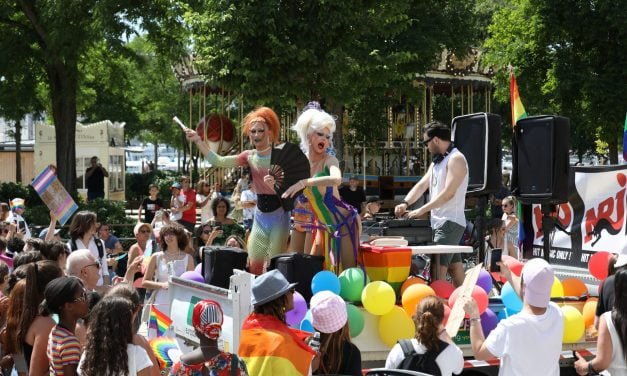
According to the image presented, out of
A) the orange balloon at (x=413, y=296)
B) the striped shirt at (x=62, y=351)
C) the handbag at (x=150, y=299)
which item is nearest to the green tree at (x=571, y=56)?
the handbag at (x=150, y=299)

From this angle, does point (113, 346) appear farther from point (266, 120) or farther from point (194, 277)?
point (266, 120)

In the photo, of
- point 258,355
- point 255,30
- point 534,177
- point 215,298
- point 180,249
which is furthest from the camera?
point 255,30

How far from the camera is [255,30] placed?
655 inches

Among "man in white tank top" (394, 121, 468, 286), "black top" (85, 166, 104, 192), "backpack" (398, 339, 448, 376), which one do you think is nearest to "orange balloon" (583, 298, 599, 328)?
"man in white tank top" (394, 121, 468, 286)

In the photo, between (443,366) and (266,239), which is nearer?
(443,366)

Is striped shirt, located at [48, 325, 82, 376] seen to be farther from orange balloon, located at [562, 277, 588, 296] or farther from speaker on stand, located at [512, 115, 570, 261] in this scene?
speaker on stand, located at [512, 115, 570, 261]

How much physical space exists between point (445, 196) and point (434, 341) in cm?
295

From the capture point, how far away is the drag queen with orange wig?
7949 millimetres

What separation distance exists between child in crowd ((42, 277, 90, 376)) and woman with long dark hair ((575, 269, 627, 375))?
2894 mm

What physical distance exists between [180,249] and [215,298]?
2483 mm

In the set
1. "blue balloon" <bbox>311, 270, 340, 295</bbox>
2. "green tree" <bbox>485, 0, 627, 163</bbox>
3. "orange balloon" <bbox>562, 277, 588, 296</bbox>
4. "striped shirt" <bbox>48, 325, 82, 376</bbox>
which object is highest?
"green tree" <bbox>485, 0, 627, 163</bbox>

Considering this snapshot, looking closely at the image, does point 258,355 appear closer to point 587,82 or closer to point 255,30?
point 255,30

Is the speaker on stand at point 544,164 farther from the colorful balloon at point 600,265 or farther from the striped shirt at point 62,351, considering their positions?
the striped shirt at point 62,351

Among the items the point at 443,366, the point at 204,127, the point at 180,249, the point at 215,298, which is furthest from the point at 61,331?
the point at 204,127
